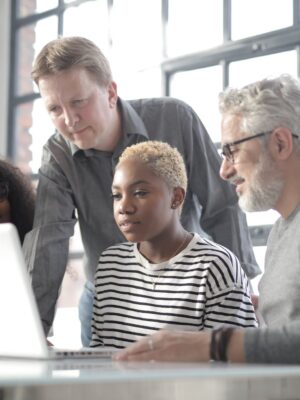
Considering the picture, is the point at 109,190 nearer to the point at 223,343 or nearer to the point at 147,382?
the point at 223,343

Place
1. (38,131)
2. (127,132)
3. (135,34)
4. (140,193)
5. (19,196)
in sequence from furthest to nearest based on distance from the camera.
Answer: (38,131)
(135,34)
(19,196)
(127,132)
(140,193)

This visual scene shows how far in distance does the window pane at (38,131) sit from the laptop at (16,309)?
4.05m

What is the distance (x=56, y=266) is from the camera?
2398 mm

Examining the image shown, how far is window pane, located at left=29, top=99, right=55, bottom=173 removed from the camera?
539 cm

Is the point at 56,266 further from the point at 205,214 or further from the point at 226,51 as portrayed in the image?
the point at 226,51

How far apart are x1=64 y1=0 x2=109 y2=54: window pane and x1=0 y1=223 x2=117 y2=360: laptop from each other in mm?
3838

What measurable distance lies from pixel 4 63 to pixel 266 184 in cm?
432

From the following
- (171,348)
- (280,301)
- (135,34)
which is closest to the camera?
(171,348)

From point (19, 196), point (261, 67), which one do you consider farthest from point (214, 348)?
point (261, 67)

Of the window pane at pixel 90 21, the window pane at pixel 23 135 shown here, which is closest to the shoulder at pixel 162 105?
the window pane at pixel 90 21

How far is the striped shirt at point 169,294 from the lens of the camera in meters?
1.90

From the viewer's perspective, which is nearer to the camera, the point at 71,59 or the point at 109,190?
the point at 71,59

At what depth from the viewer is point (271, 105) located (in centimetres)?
179

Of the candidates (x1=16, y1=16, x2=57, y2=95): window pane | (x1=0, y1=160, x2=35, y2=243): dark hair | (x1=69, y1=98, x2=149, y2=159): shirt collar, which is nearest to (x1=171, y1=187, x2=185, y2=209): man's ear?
(x1=69, y1=98, x2=149, y2=159): shirt collar
